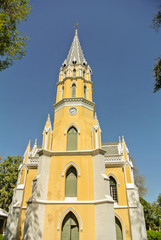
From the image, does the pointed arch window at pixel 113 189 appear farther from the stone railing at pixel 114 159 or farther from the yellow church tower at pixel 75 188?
the stone railing at pixel 114 159

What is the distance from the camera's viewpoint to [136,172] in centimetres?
3362

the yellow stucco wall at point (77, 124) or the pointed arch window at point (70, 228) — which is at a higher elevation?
the yellow stucco wall at point (77, 124)

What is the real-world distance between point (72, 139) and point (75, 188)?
14.7 feet

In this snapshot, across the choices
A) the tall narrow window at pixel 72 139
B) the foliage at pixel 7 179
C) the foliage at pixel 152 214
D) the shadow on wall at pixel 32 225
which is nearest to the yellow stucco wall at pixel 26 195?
the shadow on wall at pixel 32 225

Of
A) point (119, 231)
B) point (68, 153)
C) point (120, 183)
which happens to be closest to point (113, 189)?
point (120, 183)

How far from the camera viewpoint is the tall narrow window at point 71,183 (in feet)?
45.7

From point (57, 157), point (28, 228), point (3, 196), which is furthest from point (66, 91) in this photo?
point (3, 196)

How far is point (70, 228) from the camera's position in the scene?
41.8 feet

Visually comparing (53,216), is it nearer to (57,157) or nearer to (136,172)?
(57,157)

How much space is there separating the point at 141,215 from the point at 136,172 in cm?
1964

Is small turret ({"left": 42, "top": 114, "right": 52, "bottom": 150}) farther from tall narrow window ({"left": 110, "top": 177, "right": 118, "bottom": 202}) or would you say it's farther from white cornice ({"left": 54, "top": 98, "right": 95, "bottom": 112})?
tall narrow window ({"left": 110, "top": 177, "right": 118, "bottom": 202})

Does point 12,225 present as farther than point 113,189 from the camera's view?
No

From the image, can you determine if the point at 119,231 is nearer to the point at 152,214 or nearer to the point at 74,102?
the point at 74,102

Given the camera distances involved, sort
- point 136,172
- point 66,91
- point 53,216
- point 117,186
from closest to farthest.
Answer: point 53,216
point 117,186
point 66,91
point 136,172
